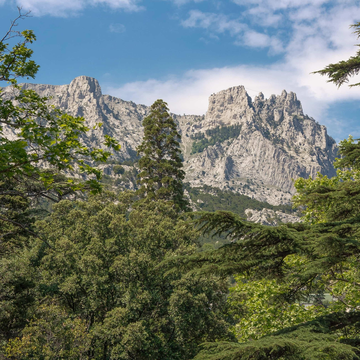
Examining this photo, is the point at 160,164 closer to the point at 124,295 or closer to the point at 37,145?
the point at 124,295

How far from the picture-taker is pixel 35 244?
21172 millimetres

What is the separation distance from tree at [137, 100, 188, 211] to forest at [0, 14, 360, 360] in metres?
8.97

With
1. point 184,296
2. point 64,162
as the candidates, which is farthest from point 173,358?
point 64,162

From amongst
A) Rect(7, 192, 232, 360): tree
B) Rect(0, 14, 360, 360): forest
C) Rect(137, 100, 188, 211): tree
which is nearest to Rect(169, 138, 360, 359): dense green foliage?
Rect(0, 14, 360, 360): forest

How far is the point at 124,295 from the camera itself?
15930 mm

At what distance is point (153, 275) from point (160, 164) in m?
18.7

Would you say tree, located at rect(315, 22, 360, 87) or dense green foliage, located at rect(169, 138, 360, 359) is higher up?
tree, located at rect(315, 22, 360, 87)

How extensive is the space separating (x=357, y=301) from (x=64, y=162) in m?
14.0

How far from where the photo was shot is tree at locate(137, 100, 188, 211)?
33688 millimetres

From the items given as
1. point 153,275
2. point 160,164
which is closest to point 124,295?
point 153,275

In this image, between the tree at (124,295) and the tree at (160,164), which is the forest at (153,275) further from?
the tree at (160,164)

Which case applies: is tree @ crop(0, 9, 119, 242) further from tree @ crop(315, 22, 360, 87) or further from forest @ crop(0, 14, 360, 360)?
tree @ crop(315, 22, 360, 87)

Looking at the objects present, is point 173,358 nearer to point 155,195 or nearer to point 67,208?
point 67,208

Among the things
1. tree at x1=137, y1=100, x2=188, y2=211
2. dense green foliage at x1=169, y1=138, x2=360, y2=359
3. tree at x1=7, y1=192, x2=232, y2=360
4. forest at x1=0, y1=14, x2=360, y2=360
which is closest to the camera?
dense green foliage at x1=169, y1=138, x2=360, y2=359
